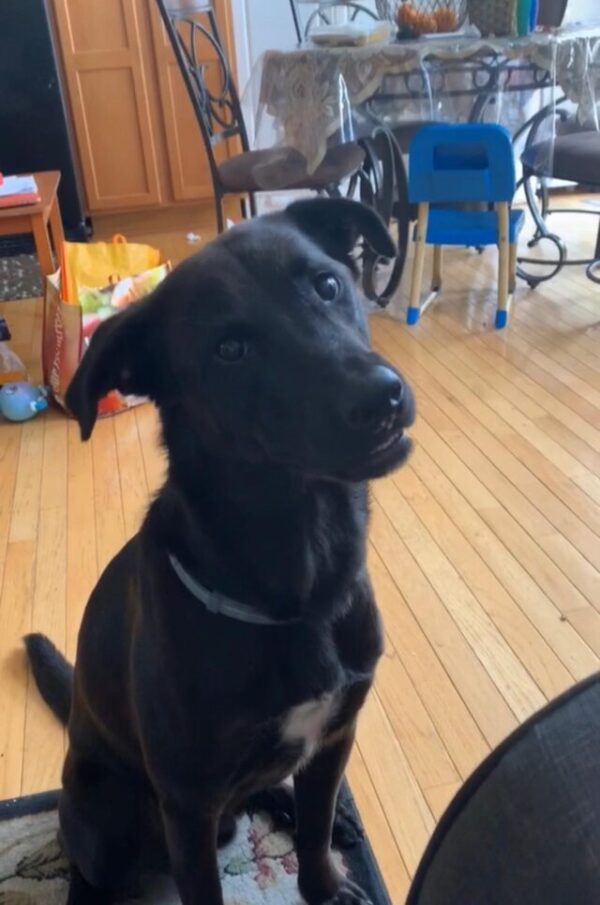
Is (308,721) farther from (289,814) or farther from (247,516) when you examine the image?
(289,814)

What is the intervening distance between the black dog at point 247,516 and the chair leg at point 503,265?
203cm

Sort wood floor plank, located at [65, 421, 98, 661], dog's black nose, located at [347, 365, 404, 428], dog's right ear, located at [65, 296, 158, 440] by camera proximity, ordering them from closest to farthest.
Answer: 1. dog's black nose, located at [347, 365, 404, 428]
2. dog's right ear, located at [65, 296, 158, 440]
3. wood floor plank, located at [65, 421, 98, 661]

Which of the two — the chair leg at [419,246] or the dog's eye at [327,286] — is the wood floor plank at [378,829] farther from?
the chair leg at [419,246]

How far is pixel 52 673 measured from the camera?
1476mm

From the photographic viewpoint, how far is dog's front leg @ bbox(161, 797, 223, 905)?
96cm

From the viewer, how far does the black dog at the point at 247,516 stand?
33.7 inches

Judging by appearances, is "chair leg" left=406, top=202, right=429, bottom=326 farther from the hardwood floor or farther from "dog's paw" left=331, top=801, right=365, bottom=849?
"dog's paw" left=331, top=801, right=365, bottom=849

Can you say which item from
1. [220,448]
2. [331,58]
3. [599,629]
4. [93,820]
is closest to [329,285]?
[220,448]

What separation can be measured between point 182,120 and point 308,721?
4132 millimetres

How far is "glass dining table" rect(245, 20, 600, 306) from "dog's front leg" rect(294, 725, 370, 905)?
192 cm

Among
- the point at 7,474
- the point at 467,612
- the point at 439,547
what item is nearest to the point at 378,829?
the point at 467,612

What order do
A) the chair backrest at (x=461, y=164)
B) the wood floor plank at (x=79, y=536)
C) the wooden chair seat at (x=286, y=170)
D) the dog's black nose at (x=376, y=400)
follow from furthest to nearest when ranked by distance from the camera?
the wooden chair seat at (x=286, y=170) → the chair backrest at (x=461, y=164) → the wood floor plank at (x=79, y=536) → the dog's black nose at (x=376, y=400)

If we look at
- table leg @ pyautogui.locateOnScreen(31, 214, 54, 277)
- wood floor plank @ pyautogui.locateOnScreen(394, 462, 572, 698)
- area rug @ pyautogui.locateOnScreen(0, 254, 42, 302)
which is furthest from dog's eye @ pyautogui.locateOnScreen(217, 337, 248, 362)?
area rug @ pyautogui.locateOnScreen(0, 254, 42, 302)

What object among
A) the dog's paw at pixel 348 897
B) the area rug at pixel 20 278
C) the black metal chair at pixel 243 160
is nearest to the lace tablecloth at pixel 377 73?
the black metal chair at pixel 243 160
